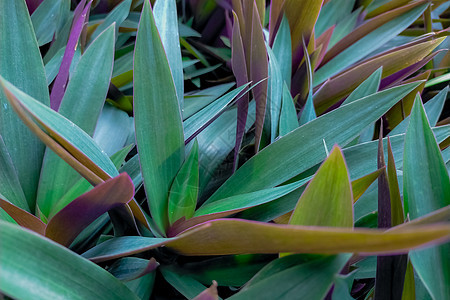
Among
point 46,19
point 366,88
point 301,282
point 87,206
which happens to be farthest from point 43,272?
point 46,19

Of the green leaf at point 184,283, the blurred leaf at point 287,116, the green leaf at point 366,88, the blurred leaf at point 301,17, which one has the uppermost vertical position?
the blurred leaf at point 301,17

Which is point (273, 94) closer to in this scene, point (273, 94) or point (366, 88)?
point (273, 94)

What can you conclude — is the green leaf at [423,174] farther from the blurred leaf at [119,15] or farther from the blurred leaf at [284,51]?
the blurred leaf at [119,15]

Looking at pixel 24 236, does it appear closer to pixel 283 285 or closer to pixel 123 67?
pixel 283 285

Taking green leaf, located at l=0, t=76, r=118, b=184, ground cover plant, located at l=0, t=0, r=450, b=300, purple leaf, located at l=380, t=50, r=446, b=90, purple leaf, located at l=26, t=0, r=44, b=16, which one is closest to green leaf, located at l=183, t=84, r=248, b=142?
ground cover plant, located at l=0, t=0, r=450, b=300

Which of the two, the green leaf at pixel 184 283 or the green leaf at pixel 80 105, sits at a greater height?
the green leaf at pixel 80 105

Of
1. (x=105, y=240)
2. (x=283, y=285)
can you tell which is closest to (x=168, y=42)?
(x=105, y=240)

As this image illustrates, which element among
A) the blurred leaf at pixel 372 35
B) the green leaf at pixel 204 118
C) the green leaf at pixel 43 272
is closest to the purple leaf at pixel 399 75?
the blurred leaf at pixel 372 35
